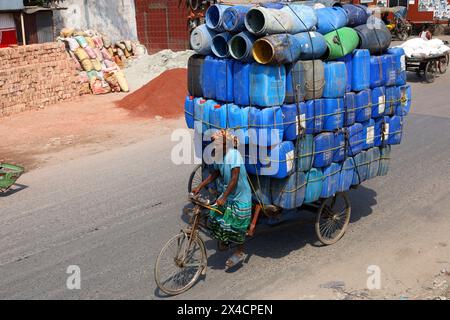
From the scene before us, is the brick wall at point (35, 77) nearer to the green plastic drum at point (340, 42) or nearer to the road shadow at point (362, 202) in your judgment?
the road shadow at point (362, 202)

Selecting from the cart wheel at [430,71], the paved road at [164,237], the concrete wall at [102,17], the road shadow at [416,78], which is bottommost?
the paved road at [164,237]

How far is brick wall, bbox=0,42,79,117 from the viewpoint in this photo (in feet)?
48.9

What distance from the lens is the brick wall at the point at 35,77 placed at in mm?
14898

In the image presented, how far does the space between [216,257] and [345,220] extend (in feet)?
5.82

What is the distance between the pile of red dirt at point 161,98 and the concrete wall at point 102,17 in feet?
33.1

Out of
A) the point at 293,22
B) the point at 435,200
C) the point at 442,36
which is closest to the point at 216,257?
the point at 293,22

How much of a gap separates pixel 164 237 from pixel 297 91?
2.64m

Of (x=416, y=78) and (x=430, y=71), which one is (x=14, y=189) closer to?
(x=430, y=71)

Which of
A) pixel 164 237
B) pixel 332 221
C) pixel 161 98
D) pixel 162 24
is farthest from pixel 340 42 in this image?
pixel 162 24

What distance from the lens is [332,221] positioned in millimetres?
6785

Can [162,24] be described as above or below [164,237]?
above

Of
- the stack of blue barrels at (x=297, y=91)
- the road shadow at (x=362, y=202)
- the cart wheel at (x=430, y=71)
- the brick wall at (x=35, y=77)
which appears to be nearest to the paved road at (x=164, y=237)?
the road shadow at (x=362, y=202)

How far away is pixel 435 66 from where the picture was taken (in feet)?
59.9

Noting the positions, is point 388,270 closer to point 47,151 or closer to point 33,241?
point 33,241
